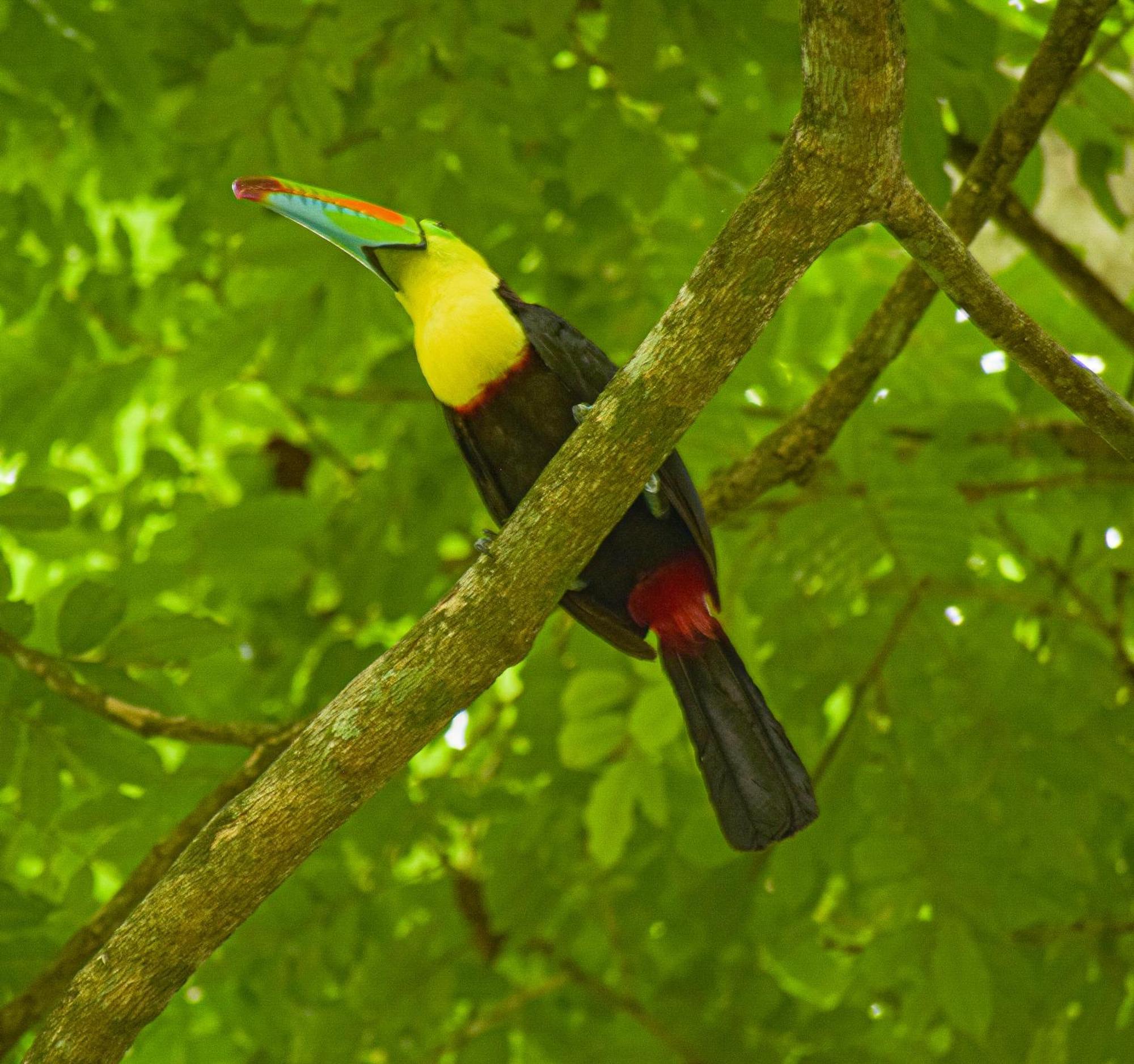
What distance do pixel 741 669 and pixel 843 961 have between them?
68.7 inches

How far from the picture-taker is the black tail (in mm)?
2961

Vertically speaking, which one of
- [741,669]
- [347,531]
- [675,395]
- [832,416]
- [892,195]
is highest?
[892,195]

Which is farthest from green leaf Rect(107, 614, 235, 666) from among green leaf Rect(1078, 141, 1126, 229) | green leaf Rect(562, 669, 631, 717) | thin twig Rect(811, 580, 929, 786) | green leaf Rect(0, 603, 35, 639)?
green leaf Rect(1078, 141, 1126, 229)

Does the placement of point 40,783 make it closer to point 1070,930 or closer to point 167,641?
point 167,641

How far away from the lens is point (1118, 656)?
147 inches

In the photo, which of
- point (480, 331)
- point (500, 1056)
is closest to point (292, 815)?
point (480, 331)

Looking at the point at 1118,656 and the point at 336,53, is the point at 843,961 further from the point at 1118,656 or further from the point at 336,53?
the point at 336,53

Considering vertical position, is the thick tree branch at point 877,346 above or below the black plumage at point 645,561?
above

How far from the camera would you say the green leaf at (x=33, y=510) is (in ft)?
10.6

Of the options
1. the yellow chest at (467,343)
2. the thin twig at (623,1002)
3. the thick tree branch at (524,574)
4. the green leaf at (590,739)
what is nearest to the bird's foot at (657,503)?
the yellow chest at (467,343)

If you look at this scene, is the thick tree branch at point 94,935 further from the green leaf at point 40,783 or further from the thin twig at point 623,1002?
the thin twig at point 623,1002

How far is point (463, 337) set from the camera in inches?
133

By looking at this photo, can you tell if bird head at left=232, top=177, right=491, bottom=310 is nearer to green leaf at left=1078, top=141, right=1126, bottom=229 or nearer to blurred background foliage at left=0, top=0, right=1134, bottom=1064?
blurred background foliage at left=0, top=0, right=1134, bottom=1064

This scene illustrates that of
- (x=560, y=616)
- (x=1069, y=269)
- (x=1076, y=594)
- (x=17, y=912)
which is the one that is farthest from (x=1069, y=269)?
(x=17, y=912)
